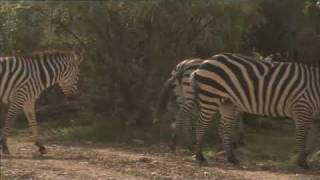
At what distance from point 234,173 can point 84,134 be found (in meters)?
6.13

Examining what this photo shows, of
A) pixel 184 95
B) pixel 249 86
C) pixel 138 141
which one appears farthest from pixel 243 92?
pixel 138 141

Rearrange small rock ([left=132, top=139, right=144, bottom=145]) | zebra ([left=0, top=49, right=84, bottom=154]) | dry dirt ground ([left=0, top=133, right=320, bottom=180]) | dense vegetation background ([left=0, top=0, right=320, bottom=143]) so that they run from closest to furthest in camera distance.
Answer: dry dirt ground ([left=0, top=133, right=320, bottom=180]), zebra ([left=0, top=49, right=84, bottom=154]), small rock ([left=132, top=139, right=144, bottom=145]), dense vegetation background ([left=0, top=0, right=320, bottom=143])

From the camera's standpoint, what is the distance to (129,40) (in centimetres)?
1712

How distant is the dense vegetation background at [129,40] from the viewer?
16.6 meters

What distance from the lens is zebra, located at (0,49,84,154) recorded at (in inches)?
511

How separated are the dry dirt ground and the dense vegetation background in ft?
9.37

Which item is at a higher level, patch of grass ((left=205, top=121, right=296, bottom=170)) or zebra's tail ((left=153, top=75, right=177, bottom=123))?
zebra's tail ((left=153, top=75, right=177, bottom=123))

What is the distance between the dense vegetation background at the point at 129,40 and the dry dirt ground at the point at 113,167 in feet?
9.37

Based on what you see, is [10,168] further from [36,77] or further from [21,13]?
[21,13]

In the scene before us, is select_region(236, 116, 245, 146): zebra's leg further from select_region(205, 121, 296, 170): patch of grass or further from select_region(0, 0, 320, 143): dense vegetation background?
select_region(0, 0, 320, 143): dense vegetation background

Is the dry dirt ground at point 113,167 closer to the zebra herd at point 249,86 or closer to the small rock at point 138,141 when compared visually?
the zebra herd at point 249,86

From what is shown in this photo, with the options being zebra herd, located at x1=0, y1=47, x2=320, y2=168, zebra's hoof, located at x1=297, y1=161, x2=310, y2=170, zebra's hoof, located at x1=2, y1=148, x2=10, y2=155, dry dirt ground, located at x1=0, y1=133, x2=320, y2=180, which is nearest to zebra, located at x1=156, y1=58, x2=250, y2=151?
dry dirt ground, located at x1=0, y1=133, x2=320, y2=180

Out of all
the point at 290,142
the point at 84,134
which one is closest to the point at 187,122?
the point at 84,134

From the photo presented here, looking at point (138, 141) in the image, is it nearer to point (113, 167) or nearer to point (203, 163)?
point (203, 163)
